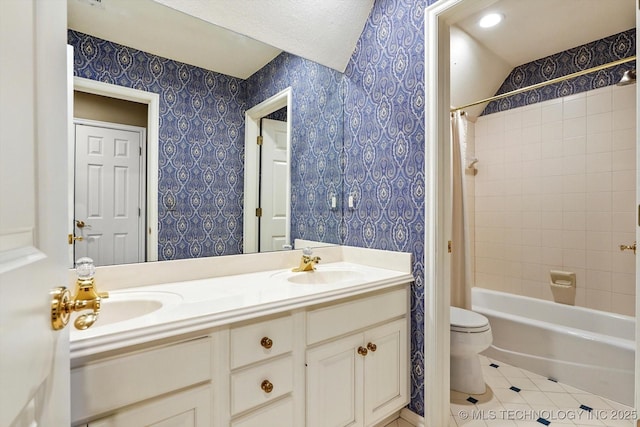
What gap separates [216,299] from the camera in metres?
1.17

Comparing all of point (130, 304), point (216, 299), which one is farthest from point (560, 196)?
point (130, 304)

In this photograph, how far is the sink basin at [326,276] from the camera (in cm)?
174

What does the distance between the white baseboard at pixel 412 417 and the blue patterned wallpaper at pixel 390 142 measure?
26 millimetres

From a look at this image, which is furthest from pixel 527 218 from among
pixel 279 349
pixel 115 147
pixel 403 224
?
pixel 115 147

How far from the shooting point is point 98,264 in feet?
4.19

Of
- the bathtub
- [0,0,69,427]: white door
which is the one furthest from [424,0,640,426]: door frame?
[0,0,69,427]: white door

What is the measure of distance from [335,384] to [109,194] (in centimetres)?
124

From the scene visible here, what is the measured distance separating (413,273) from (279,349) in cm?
86

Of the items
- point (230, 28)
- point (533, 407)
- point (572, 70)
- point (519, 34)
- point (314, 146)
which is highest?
point (519, 34)

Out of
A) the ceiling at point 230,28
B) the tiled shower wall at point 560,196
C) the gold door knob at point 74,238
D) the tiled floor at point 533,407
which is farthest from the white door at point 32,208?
the tiled shower wall at point 560,196

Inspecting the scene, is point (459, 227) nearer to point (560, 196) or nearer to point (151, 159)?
point (560, 196)

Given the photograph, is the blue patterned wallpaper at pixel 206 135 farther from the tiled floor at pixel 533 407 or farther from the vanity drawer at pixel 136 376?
the tiled floor at pixel 533 407

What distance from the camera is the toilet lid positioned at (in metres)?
1.95

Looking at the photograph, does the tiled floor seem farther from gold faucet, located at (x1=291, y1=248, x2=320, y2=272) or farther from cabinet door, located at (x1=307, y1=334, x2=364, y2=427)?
gold faucet, located at (x1=291, y1=248, x2=320, y2=272)
